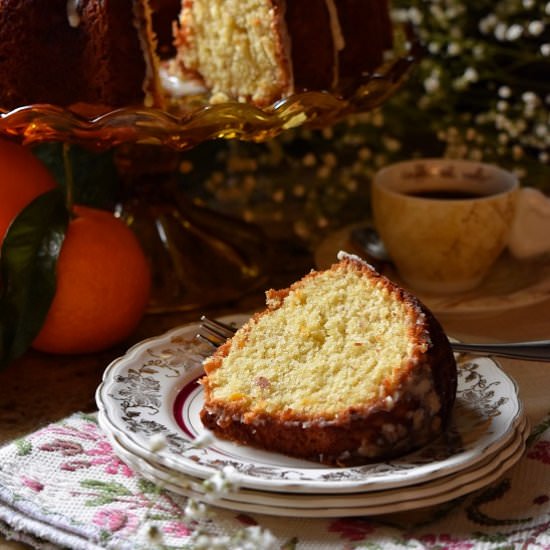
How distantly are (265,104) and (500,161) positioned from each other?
73 centimetres

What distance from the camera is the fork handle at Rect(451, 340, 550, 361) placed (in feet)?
3.99

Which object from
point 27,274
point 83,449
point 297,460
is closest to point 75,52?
point 27,274

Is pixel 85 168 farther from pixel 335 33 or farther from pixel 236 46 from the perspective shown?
pixel 335 33

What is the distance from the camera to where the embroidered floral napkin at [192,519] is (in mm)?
964

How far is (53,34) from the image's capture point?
1364mm

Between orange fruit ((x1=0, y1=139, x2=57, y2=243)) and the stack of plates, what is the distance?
0.31 meters

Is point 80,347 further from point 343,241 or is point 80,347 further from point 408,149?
point 408,149

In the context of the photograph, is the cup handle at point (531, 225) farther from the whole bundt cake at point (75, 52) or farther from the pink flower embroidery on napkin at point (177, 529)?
the pink flower embroidery on napkin at point (177, 529)


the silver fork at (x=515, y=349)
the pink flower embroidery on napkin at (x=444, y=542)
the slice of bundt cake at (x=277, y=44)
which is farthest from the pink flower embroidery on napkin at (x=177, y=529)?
the slice of bundt cake at (x=277, y=44)

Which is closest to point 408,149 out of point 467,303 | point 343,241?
point 343,241

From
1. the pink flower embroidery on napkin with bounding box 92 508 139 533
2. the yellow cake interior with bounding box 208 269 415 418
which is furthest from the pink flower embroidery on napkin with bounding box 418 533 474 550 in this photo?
the pink flower embroidery on napkin with bounding box 92 508 139 533

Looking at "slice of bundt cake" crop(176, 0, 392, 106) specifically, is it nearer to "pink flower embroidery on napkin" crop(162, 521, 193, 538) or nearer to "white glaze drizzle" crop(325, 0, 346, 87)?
"white glaze drizzle" crop(325, 0, 346, 87)

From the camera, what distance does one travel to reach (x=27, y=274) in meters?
1.36

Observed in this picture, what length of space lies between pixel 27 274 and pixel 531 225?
2.66 ft
